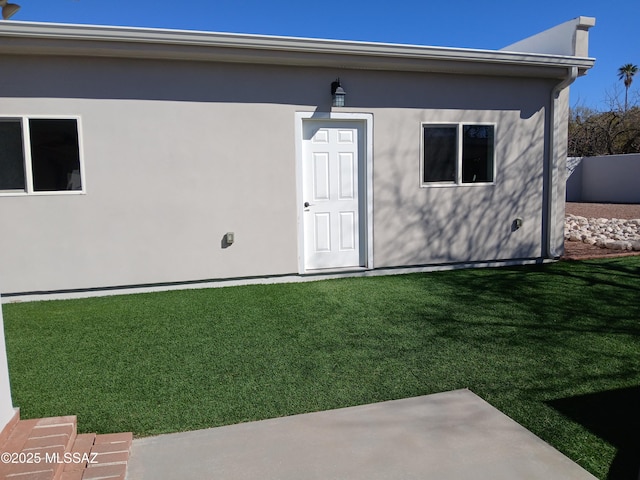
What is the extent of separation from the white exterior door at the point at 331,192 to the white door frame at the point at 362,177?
0.20 ft

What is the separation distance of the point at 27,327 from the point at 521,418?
4.56 meters

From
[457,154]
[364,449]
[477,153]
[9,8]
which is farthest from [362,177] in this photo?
[364,449]

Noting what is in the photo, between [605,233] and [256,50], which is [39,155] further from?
[605,233]

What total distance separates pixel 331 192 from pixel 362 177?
0.51 meters

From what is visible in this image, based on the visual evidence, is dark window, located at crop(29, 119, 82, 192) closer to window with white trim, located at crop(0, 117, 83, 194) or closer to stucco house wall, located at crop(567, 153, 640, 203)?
window with white trim, located at crop(0, 117, 83, 194)

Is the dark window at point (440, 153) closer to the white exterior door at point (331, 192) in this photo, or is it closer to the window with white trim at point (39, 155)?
the white exterior door at point (331, 192)

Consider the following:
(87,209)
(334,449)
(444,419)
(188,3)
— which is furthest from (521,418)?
(188,3)

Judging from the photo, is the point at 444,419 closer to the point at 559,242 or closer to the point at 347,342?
the point at 347,342

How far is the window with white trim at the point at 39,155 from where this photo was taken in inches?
227

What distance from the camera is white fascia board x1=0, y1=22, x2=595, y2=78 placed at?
548cm

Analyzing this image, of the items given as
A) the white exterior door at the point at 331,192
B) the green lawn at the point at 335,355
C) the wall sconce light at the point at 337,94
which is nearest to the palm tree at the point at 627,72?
the green lawn at the point at 335,355

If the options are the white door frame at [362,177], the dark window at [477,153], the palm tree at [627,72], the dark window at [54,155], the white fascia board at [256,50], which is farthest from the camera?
the palm tree at [627,72]

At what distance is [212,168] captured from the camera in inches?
253

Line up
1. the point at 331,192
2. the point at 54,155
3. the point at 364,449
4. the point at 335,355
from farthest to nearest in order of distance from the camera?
the point at 331,192
the point at 54,155
the point at 335,355
the point at 364,449
